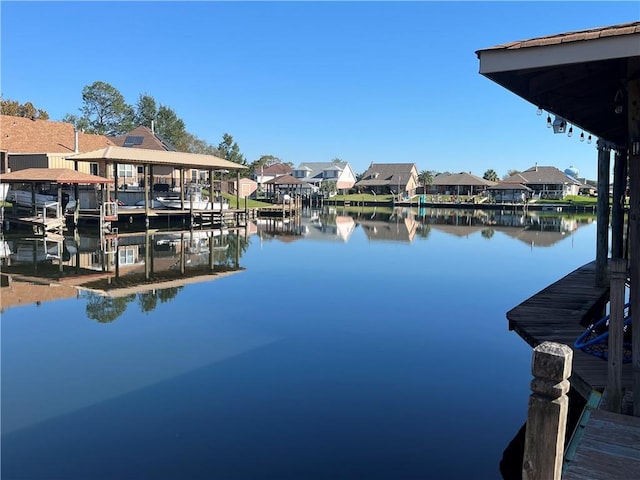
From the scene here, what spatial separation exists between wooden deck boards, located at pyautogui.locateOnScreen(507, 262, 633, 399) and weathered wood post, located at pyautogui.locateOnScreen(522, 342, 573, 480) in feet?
8.98

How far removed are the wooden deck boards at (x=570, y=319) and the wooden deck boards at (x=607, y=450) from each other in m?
0.79

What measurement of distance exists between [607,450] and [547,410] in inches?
67.9

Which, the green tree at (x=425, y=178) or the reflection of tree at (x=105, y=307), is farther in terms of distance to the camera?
the green tree at (x=425, y=178)

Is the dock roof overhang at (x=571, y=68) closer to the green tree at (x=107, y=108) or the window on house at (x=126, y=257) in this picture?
the window on house at (x=126, y=257)

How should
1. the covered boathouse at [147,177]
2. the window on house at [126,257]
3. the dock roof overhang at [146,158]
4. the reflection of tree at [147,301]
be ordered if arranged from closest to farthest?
the reflection of tree at [147,301] < the window on house at [126,257] < the dock roof overhang at [146,158] < the covered boathouse at [147,177]

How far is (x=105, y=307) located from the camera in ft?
37.7

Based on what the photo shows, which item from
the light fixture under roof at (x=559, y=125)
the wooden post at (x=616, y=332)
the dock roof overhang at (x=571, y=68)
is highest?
the dock roof overhang at (x=571, y=68)

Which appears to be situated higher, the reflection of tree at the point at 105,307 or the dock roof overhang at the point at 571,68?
the dock roof overhang at the point at 571,68

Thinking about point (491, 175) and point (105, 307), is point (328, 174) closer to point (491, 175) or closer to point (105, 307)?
point (491, 175)

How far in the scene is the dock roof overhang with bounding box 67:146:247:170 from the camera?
2777 cm

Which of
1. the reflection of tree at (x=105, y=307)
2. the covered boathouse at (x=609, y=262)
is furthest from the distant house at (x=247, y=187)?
the covered boathouse at (x=609, y=262)

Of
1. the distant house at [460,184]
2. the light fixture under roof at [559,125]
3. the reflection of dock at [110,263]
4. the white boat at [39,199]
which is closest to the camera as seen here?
the light fixture under roof at [559,125]

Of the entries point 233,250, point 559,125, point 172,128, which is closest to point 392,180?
point 172,128

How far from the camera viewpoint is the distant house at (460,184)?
76.2m
